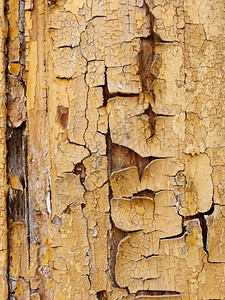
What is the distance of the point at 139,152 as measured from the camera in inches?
40.4

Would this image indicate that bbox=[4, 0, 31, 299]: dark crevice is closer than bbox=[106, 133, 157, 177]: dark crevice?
No

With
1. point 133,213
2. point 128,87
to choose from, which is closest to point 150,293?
point 133,213

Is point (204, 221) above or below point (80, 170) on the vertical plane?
below

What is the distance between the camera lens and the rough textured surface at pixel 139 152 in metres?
1.02

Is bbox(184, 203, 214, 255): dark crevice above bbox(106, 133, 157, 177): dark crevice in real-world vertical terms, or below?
below

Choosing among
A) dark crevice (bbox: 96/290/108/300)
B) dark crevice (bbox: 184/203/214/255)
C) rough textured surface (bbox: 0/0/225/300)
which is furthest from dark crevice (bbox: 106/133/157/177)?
dark crevice (bbox: 96/290/108/300)

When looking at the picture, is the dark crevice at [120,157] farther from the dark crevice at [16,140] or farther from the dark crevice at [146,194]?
the dark crevice at [16,140]

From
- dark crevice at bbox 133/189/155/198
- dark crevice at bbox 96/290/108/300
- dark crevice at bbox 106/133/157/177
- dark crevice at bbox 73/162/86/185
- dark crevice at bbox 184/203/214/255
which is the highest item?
dark crevice at bbox 106/133/157/177

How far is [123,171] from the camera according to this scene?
103 centimetres

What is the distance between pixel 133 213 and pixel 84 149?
254 millimetres

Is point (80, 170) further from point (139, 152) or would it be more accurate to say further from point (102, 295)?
point (102, 295)

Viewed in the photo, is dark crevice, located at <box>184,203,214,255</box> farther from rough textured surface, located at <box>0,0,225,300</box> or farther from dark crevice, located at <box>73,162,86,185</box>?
dark crevice, located at <box>73,162,86,185</box>

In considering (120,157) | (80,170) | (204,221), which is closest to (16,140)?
(80,170)

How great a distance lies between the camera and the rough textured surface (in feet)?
3.35
